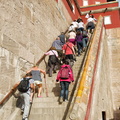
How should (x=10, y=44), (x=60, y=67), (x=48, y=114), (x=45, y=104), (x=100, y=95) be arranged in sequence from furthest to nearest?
(x=60, y=67)
(x=100, y=95)
(x=10, y=44)
(x=45, y=104)
(x=48, y=114)

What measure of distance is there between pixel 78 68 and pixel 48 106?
8.73 feet

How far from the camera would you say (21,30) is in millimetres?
6992

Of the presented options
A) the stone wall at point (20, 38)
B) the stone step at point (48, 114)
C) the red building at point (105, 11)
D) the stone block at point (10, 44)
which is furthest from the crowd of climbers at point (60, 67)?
the red building at point (105, 11)

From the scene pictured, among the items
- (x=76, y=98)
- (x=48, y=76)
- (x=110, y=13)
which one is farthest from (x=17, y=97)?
(x=110, y=13)

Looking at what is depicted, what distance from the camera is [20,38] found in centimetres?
684

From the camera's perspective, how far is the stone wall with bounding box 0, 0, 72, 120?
5.72 metres

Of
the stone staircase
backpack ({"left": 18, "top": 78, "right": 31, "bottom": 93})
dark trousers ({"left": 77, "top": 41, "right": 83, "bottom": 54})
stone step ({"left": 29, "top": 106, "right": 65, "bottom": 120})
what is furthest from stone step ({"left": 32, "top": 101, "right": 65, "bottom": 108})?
dark trousers ({"left": 77, "top": 41, "right": 83, "bottom": 54})

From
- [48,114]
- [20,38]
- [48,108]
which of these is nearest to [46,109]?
[48,108]

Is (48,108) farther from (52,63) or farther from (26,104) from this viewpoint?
(52,63)

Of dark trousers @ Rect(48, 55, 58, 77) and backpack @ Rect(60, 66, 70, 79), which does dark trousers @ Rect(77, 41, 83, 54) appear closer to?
dark trousers @ Rect(48, 55, 58, 77)

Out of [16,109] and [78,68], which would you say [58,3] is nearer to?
[78,68]

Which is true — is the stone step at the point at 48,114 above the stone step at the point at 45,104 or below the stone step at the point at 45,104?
below

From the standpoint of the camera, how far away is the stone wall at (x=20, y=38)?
225 inches

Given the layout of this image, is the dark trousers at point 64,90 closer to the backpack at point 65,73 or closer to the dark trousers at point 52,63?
the backpack at point 65,73
